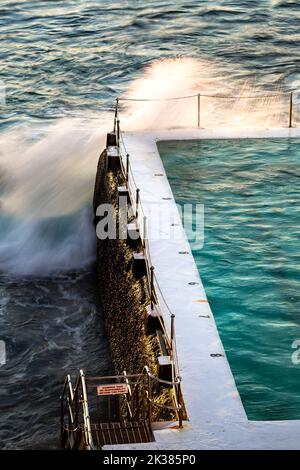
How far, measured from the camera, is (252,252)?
2089 centimetres

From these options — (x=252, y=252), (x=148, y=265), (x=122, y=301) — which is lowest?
(x=122, y=301)

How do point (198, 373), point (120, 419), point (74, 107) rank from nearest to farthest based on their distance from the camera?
point (198, 373) → point (120, 419) → point (74, 107)

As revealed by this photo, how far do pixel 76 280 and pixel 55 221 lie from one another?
9.45ft

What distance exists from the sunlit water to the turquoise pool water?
3.18 m

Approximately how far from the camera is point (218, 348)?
16625mm

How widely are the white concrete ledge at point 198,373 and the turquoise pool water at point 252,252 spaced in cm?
34

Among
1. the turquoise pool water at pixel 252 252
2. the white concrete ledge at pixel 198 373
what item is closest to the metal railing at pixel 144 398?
the white concrete ledge at pixel 198 373

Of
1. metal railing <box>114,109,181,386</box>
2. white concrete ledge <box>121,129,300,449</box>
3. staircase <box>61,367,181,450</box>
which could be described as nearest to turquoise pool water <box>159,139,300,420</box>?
white concrete ledge <box>121,129,300,449</box>

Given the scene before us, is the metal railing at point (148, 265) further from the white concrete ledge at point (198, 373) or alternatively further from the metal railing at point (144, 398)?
the metal railing at point (144, 398)

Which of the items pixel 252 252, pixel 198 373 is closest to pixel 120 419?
pixel 198 373

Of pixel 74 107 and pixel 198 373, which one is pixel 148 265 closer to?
pixel 198 373

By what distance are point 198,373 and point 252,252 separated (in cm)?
553

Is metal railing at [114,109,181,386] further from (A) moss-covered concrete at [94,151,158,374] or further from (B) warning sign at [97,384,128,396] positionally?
(B) warning sign at [97,384,128,396]
